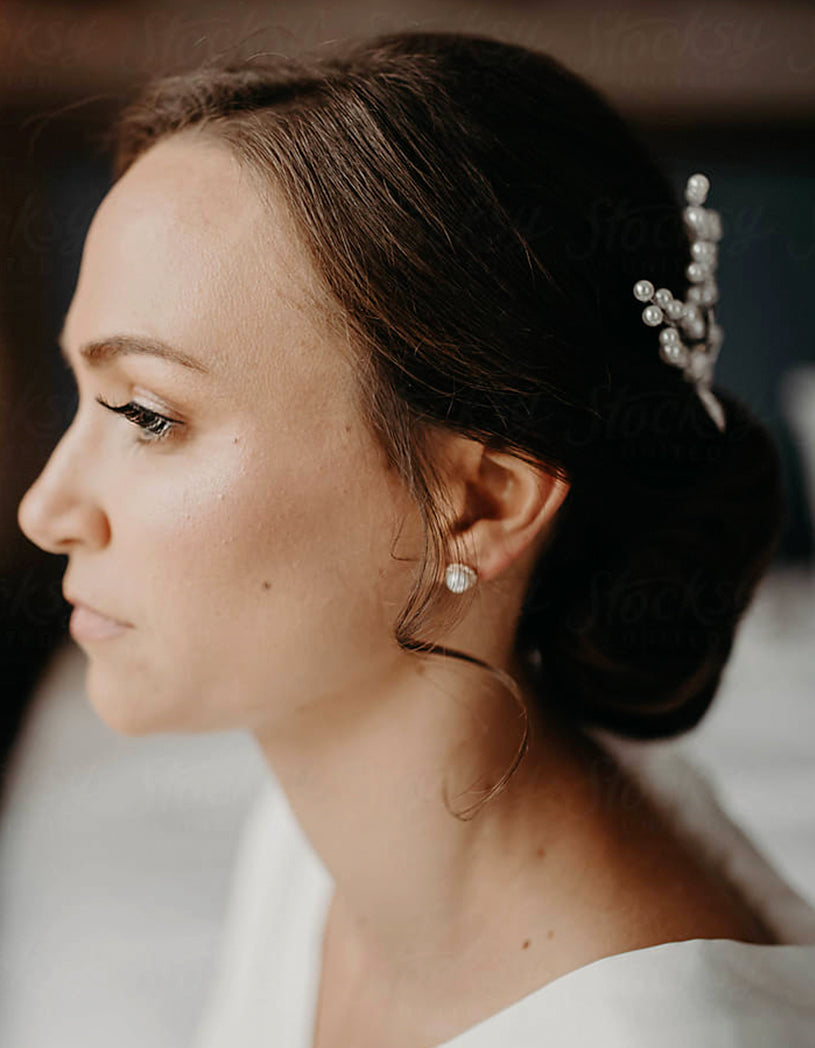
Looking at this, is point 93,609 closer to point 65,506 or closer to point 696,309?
point 65,506

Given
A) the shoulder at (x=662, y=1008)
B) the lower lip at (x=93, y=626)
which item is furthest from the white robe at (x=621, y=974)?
the lower lip at (x=93, y=626)

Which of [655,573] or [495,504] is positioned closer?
[495,504]

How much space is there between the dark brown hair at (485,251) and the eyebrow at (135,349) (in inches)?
2.7

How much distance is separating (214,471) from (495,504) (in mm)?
135

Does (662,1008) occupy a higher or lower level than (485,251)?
lower

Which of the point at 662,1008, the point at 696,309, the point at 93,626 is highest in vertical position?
the point at 696,309

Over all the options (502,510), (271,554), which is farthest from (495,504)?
(271,554)

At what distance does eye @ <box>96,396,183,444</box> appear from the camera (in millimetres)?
438

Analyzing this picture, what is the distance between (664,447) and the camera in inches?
21.4

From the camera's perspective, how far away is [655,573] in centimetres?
60

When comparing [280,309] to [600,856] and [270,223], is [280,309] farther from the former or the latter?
[600,856]

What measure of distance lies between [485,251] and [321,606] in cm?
18

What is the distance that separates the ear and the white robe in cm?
22

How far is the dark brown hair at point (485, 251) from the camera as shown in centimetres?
43
